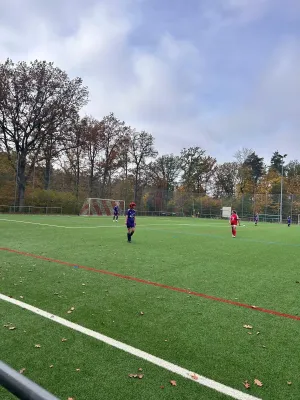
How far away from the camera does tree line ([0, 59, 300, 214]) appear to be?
37750 mm

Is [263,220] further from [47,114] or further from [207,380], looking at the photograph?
[207,380]

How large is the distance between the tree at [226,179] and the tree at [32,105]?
1398 inches

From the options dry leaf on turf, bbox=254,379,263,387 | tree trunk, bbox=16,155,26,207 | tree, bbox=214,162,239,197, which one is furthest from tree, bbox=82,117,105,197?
dry leaf on turf, bbox=254,379,263,387

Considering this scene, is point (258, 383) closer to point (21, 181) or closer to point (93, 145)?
point (21, 181)

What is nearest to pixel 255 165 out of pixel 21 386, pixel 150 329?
pixel 150 329

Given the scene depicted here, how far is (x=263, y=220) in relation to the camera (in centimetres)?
5222

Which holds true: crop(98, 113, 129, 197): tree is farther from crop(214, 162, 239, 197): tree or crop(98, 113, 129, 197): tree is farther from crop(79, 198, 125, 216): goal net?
crop(214, 162, 239, 197): tree

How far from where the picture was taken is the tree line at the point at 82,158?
3775cm

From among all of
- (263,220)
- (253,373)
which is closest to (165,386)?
(253,373)

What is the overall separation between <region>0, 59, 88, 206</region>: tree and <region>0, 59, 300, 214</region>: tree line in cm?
10

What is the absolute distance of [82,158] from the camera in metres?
52.0

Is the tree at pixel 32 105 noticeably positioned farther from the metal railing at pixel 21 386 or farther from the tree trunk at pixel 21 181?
the metal railing at pixel 21 386

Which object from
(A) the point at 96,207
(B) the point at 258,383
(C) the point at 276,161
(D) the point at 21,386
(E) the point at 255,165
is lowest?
(B) the point at 258,383

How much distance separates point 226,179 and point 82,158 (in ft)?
99.3
